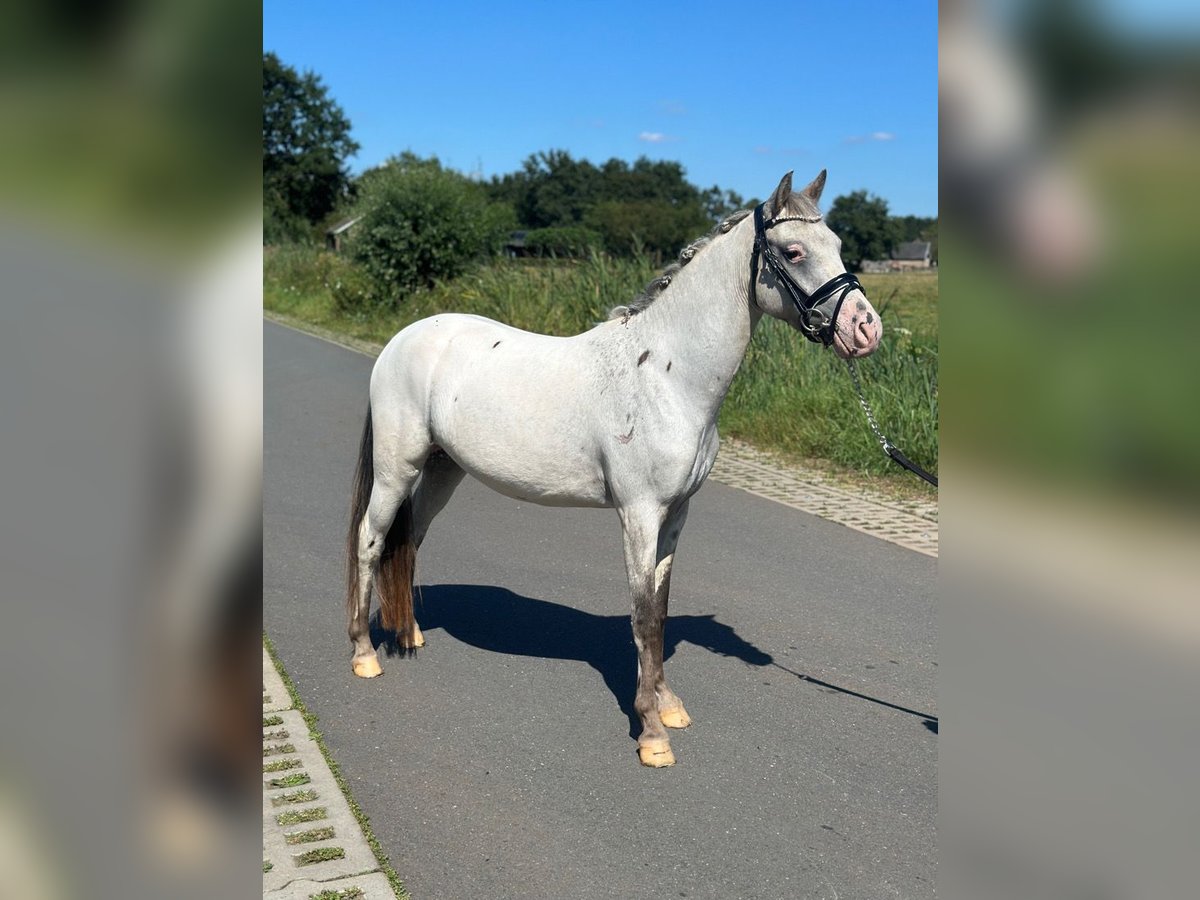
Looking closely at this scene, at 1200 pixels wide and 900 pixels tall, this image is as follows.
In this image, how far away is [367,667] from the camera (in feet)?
16.5

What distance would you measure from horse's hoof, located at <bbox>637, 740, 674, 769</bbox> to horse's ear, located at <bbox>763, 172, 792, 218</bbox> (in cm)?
204

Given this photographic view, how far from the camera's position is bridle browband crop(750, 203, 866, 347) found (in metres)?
3.60

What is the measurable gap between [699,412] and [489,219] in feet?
60.3

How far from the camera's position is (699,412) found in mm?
4094

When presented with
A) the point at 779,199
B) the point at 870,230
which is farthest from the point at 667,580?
the point at 870,230

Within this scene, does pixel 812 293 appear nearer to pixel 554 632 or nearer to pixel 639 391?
pixel 639 391

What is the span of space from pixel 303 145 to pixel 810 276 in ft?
236

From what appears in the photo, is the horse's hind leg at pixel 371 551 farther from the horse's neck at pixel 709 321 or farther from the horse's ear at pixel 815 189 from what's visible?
the horse's ear at pixel 815 189

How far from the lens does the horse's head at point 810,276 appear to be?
3572 millimetres

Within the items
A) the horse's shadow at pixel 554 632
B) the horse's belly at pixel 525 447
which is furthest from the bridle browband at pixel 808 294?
Answer: the horse's shadow at pixel 554 632

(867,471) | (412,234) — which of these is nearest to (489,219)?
(412,234)

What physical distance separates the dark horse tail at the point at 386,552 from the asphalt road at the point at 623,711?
317mm
